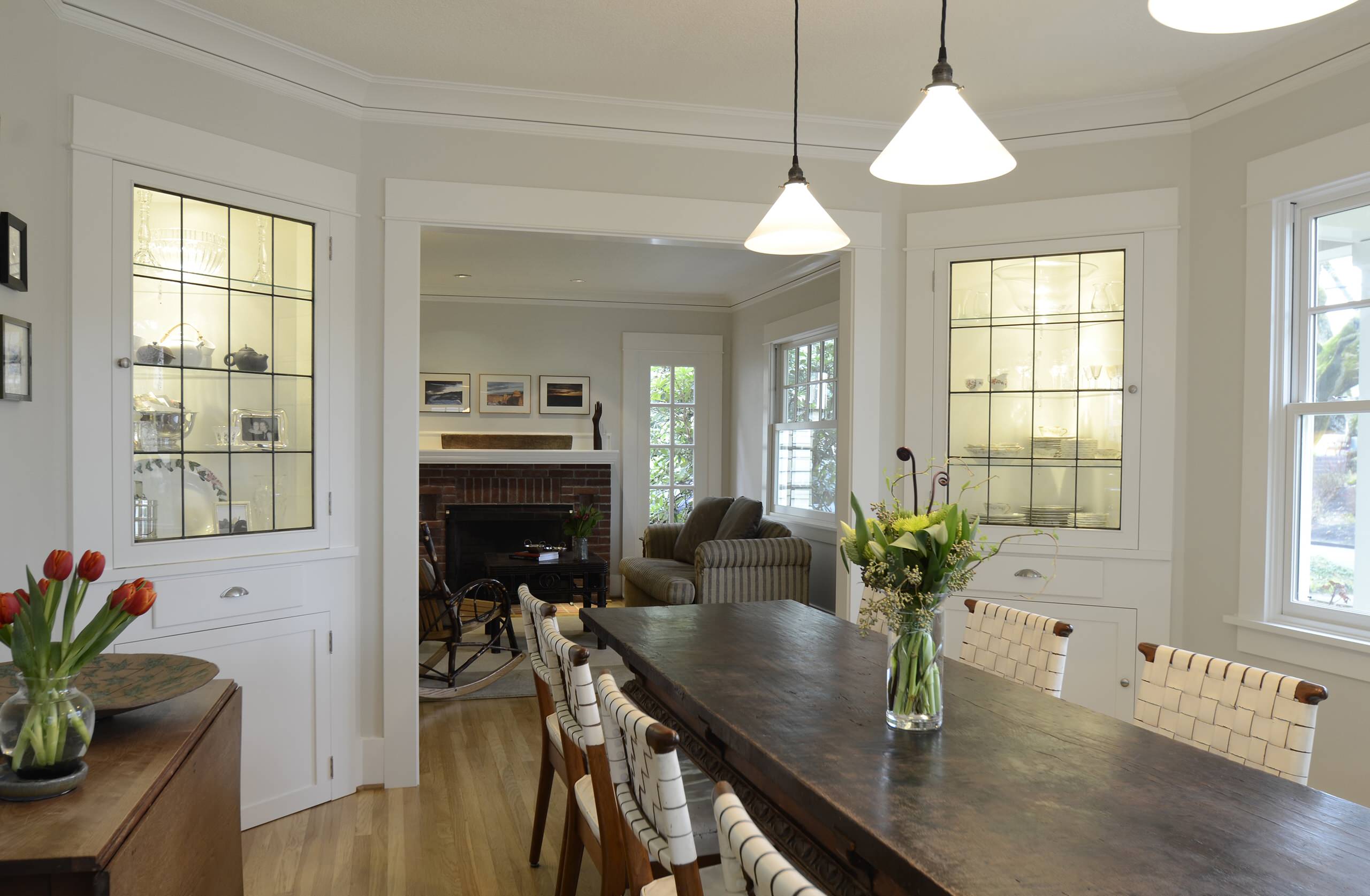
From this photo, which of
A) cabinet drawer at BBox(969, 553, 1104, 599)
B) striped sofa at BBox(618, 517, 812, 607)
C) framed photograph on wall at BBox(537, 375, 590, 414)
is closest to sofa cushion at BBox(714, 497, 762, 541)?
striped sofa at BBox(618, 517, 812, 607)

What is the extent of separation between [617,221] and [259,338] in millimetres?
1460

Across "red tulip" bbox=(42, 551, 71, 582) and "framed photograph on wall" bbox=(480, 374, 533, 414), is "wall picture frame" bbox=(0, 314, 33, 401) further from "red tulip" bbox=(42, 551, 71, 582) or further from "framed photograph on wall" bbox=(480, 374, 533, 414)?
"framed photograph on wall" bbox=(480, 374, 533, 414)

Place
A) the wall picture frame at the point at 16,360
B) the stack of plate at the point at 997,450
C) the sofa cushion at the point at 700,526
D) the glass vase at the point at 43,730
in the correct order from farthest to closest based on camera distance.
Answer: the sofa cushion at the point at 700,526, the stack of plate at the point at 997,450, the wall picture frame at the point at 16,360, the glass vase at the point at 43,730

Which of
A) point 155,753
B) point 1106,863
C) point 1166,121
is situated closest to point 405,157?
point 155,753

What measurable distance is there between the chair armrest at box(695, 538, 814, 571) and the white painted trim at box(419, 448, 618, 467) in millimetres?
2502

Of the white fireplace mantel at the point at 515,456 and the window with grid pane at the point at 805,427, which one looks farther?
the white fireplace mantel at the point at 515,456

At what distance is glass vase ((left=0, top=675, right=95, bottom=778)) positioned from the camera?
4.99 ft

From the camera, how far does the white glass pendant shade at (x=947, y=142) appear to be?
1.81m

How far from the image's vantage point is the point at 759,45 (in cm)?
323

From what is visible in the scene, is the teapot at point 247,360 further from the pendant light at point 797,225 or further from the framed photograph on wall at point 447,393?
the framed photograph on wall at point 447,393

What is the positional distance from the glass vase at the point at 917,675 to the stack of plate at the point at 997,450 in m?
2.35

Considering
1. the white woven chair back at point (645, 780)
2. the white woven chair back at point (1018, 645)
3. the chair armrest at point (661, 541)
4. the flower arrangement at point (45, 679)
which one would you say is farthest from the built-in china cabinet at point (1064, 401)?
the chair armrest at point (661, 541)

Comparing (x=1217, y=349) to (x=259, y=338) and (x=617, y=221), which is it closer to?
(x=617, y=221)

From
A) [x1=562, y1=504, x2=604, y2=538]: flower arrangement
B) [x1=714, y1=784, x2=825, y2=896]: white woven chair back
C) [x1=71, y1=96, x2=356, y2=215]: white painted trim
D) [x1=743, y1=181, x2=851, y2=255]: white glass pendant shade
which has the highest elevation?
[x1=71, y1=96, x2=356, y2=215]: white painted trim
